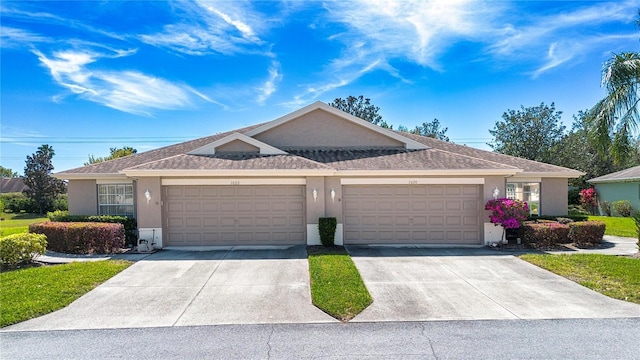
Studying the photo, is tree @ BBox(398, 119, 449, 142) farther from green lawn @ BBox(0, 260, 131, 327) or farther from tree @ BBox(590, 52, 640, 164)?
green lawn @ BBox(0, 260, 131, 327)

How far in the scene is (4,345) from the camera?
5.40 metres

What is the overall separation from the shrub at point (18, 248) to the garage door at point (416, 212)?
9946mm

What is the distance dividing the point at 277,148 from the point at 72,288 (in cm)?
907

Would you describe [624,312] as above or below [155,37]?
below

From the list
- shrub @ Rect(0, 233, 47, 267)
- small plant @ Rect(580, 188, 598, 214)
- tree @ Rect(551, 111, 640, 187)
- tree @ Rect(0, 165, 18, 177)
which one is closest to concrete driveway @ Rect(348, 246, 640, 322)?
shrub @ Rect(0, 233, 47, 267)

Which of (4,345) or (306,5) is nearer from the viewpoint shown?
(4,345)

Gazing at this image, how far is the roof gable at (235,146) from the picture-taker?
14070 millimetres

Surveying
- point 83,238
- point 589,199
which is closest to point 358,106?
point 589,199

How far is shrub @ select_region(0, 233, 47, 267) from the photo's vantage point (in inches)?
380

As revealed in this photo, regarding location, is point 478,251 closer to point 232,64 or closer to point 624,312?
point 624,312

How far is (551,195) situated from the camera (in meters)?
15.5

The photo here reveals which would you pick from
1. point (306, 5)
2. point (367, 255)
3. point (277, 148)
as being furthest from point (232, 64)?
point (367, 255)

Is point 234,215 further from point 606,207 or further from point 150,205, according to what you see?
point 606,207

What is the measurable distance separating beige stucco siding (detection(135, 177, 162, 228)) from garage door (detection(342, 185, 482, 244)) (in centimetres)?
682
